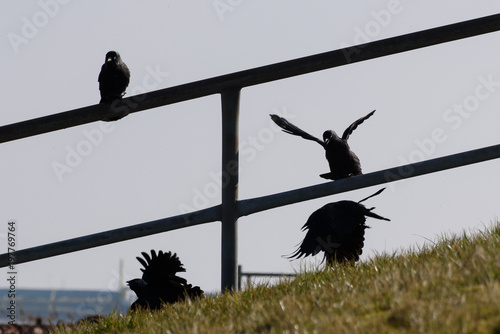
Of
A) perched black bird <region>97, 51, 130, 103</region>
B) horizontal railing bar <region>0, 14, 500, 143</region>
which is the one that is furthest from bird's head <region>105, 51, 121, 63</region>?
horizontal railing bar <region>0, 14, 500, 143</region>

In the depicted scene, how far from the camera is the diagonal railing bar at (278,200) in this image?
13.3 ft

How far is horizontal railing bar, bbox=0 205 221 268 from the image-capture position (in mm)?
4082

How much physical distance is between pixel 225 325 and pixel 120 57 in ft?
11.4

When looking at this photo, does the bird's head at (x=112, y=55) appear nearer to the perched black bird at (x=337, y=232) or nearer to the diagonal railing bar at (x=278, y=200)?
the diagonal railing bar at (x=278, y=200)

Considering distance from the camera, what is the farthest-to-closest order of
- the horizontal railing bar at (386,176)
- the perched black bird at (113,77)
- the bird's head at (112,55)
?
the bird's head at (112,55) < the perched black bird at (113,77) < the horizontal railing bar at (386,176)

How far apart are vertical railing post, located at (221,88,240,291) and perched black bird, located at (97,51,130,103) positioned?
4.57ft

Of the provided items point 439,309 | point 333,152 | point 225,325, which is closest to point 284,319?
point 225,325

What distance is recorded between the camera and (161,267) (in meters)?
4.27

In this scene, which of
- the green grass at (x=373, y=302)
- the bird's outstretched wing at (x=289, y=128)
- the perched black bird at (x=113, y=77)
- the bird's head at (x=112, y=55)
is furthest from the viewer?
the bird's head at (x=112, y=55)

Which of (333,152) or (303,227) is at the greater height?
(333,152)

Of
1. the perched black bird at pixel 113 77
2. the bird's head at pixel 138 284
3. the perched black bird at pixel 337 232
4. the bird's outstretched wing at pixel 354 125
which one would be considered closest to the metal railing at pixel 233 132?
the perched black bird at pixel 337 232

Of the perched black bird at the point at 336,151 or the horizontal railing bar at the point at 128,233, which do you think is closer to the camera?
the horizontal railing bar at the point at 128,233

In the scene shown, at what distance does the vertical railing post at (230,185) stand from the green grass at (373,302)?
0.45ft

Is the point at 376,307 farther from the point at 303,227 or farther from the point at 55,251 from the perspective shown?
the point at 55,251
